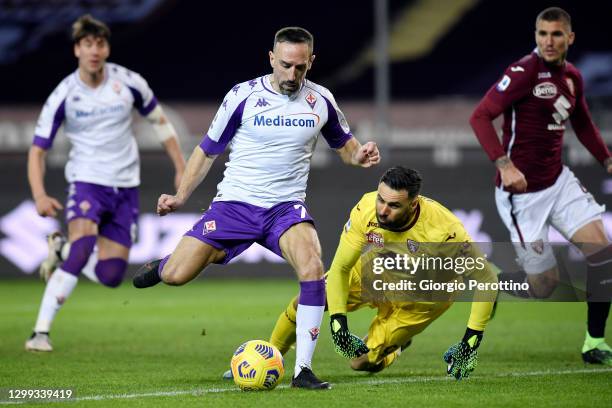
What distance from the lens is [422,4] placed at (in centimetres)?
2661

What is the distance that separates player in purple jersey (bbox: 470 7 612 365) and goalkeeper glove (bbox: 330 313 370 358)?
1965 mm

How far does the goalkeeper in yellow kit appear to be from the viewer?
23.8 ft

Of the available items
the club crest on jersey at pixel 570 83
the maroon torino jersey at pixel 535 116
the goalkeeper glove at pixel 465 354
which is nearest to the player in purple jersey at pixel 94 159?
the maroon torino jersey at pixel 535 116

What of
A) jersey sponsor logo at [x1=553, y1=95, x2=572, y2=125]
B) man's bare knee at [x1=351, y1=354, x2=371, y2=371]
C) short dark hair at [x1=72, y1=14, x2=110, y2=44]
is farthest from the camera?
short dark hair at [x1=72, y1=14, x2=110, y2=44]

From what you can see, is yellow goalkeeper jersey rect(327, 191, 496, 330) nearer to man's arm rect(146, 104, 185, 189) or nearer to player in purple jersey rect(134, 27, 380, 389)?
player in purple jersey rect(134, 27, 380, 389)

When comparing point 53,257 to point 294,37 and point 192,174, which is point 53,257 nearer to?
point 192,174

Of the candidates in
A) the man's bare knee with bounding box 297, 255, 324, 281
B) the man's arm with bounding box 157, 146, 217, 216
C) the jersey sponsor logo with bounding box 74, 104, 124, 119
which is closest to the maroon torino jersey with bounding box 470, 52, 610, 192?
the man's bare knee with bounding box 297, 255, 324, 281

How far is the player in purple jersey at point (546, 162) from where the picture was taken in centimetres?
872

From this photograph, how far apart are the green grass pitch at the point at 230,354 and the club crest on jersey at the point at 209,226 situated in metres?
0.98

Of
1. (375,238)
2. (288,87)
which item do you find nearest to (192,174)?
(288,87)

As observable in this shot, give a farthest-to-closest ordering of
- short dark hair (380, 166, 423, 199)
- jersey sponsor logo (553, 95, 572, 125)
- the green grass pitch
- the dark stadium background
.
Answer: the dark stadium background, jersey sponsor logo (553, 95, 572, 125), short dark hair (380, 166, 423, 199), the green grass pitch

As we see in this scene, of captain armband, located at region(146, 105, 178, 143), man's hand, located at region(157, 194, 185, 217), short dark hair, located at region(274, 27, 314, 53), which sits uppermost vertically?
short dark hair, located at region(274, 27, 314, 53)

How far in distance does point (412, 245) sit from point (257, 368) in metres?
1.41

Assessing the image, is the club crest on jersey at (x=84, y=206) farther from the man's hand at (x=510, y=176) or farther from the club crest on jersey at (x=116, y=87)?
the man's hand at (x=510, y=176)
